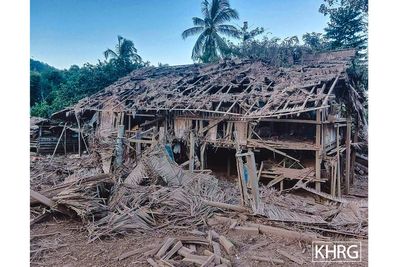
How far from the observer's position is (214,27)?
7406mm

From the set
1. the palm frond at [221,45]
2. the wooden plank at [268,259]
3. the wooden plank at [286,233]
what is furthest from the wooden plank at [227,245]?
the palm frond at [221,45]

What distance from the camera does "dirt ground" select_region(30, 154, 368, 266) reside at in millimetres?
3975

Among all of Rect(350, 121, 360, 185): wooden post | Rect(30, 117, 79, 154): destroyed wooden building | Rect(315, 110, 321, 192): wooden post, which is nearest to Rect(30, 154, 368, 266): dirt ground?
Rect(315, 110, 321, 192): wooden post

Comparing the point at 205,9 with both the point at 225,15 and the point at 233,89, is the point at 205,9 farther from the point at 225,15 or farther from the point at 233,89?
the point at 233,89

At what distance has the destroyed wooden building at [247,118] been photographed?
8586 millimetres

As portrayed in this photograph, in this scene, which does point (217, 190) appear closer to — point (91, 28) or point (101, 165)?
point (101, 165)

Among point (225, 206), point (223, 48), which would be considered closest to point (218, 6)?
point (225, 206)

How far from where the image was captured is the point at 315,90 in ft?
28.9

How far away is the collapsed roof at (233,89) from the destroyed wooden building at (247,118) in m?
0.03

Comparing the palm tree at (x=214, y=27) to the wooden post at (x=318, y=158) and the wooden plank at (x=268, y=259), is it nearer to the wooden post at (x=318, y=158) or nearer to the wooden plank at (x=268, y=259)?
the wooden post at (x=318, y=158)

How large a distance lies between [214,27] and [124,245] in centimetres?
528

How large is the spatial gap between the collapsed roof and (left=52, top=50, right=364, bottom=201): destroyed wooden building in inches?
→ 1.3
